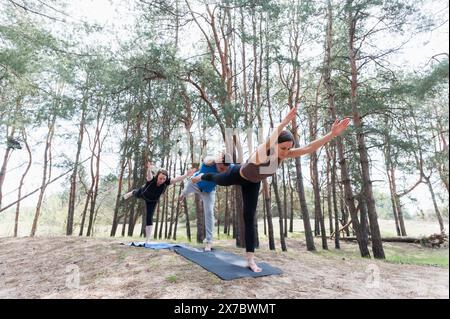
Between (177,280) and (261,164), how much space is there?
1.91 m

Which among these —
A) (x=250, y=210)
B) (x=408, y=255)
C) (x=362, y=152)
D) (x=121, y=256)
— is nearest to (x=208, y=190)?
(x=250, y=210)

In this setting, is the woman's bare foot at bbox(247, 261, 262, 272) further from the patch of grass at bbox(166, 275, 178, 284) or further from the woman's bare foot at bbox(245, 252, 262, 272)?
the patch of grass at bbox(166, 275, 178, 284)

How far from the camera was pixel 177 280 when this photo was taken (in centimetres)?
350

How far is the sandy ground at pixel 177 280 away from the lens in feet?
10.3

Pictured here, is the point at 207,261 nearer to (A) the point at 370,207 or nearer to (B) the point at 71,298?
(B) the point at 71,298

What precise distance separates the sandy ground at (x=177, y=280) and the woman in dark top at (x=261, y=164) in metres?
0.77

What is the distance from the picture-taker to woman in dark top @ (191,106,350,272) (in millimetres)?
3326

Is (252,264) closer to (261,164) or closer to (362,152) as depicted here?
(261,164)

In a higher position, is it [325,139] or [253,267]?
[325,139]

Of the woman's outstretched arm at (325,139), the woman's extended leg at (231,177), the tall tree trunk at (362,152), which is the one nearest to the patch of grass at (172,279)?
the woman's extended leg at (231,177)

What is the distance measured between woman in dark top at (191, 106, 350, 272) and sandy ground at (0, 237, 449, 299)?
767 millimetres

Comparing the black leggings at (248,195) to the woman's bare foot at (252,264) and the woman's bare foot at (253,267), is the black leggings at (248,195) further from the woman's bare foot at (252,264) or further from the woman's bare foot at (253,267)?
the woman's bare foot at (253,267)

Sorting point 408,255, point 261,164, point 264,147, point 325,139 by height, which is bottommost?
point 408,255

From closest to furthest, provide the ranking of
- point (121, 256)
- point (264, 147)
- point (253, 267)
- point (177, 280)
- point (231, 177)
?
point (264, 147) < point (177, 280) < point (231, 177) < point (253, 267) < point (121, 256)
